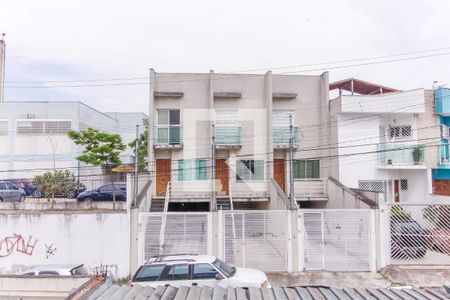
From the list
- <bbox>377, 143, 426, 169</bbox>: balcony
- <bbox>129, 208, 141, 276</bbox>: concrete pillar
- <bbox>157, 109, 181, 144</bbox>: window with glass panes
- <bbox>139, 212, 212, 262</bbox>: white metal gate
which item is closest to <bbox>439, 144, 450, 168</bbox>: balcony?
<bbox>377, 143, 426, 169</bbox>: balcony

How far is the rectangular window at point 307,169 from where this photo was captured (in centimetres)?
1903

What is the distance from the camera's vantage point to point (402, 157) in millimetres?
17672

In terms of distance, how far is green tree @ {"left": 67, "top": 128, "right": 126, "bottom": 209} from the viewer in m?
23.4

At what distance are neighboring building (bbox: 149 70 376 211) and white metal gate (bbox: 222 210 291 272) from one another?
629 centimetres

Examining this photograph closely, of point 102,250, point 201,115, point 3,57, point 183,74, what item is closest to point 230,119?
point 201,115

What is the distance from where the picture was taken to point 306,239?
1160 cm

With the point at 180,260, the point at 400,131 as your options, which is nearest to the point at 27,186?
the point at 180,260

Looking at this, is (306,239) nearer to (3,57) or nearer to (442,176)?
(442,176)

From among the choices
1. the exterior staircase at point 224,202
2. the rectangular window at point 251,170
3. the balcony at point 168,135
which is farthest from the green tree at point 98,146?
the exterior staircase at point 224,202

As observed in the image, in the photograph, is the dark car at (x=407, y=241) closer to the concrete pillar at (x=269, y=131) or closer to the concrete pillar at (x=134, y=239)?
the concrete pillar at (x=269, y=131)

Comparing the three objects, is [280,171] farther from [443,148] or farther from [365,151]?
[443,148]

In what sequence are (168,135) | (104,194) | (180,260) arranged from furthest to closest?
(168,135) < (104,194) < (180,260)

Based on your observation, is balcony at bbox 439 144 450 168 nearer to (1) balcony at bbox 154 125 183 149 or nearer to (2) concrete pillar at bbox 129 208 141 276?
(1) balcony at bbox 154 125 183 149

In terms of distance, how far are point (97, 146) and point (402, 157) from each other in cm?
1926
